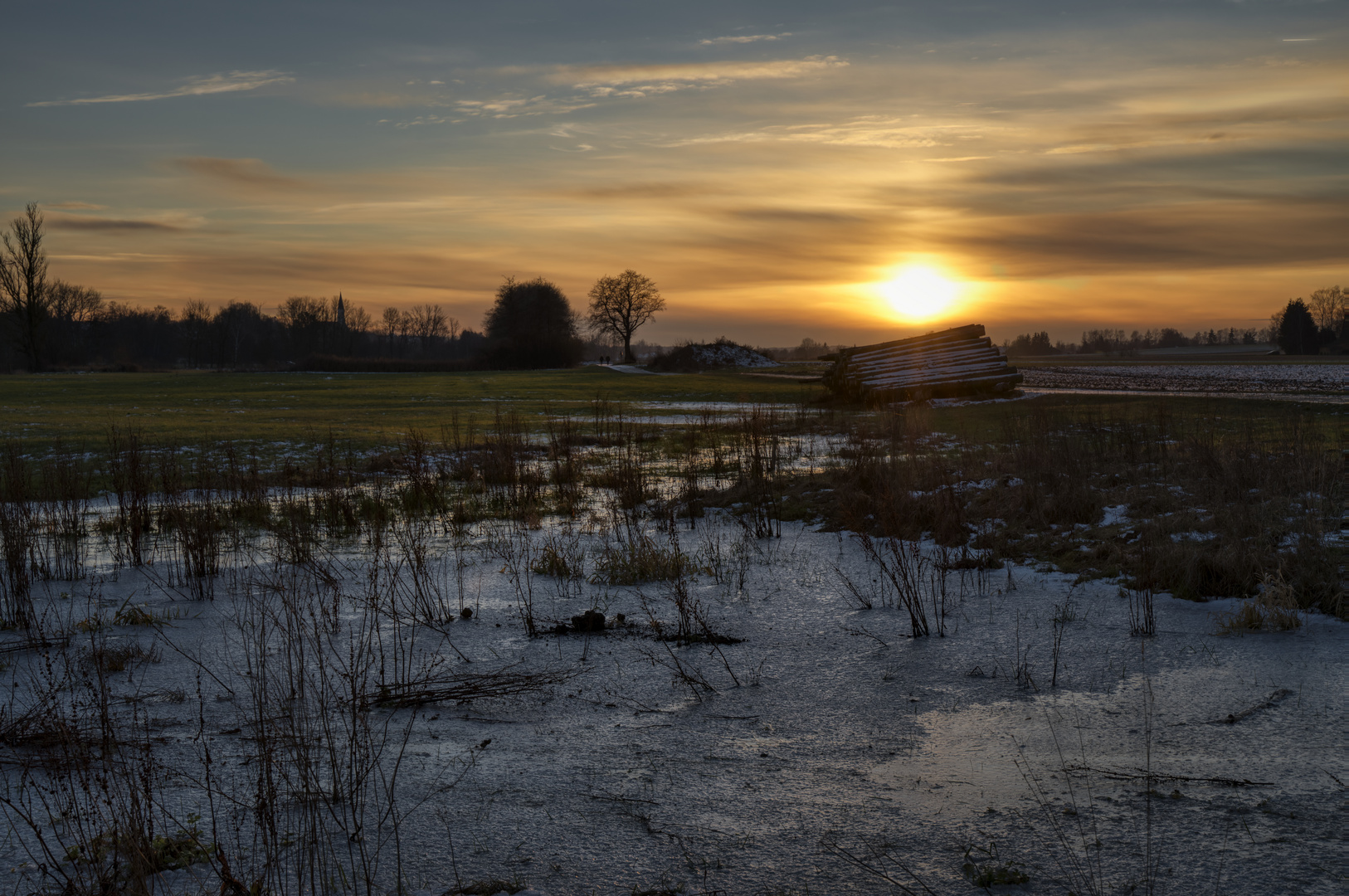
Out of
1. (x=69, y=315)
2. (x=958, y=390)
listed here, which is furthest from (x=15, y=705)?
(x=69, y=315)

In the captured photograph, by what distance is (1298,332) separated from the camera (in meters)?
72.2

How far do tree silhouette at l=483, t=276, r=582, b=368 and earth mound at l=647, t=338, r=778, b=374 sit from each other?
30.6ft

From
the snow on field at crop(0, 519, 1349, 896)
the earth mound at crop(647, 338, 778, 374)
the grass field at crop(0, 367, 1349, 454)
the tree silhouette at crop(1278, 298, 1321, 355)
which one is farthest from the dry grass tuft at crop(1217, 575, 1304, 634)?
the tree silhouette at crop(1278, 298, 1321, 355)

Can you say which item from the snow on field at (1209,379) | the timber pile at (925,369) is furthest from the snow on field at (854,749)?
the snow on field at (1209,379)

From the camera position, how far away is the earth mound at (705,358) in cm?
6406

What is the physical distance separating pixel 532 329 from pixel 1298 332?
69480mm

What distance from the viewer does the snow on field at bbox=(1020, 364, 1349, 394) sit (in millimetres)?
24812

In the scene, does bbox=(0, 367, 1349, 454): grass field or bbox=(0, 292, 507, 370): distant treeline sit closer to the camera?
bbox=(0, 367, 1349, 454): grass field

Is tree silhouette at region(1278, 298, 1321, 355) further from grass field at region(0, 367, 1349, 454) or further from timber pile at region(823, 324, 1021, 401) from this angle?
timber pile at region(823, 324, 1021, 401)

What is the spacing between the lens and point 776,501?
11039 millimetres

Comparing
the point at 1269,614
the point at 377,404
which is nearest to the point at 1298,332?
the point at 377,404

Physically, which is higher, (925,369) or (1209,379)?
(925,369)

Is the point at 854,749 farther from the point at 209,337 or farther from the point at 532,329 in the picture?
the point at 209,337

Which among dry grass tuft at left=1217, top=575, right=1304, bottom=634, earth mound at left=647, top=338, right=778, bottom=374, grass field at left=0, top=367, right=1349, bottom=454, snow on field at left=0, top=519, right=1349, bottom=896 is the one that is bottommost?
snow on field at left=0, top=519, right=1349, bottom=896
